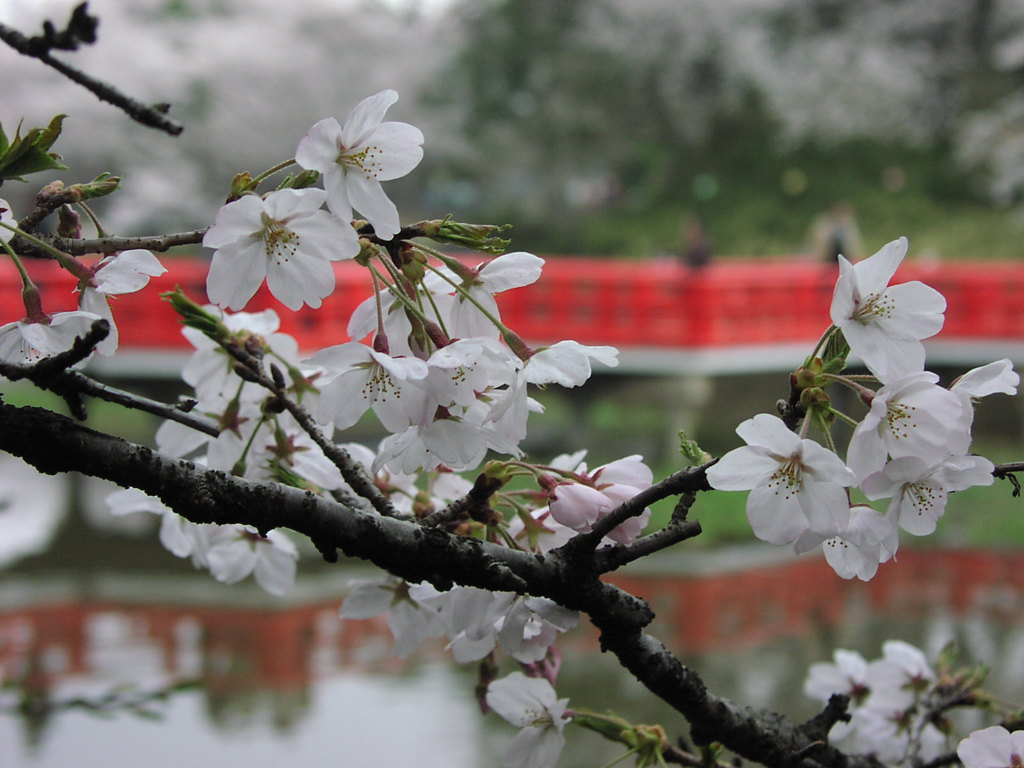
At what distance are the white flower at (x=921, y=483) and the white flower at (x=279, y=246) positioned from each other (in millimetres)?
259

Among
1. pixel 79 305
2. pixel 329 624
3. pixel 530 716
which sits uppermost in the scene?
pixel 79 305

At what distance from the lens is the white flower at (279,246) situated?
49 centimetres

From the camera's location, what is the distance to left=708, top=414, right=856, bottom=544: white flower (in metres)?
0.48

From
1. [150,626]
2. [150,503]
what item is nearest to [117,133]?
[150,626]

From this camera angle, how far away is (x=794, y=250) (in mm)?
11141

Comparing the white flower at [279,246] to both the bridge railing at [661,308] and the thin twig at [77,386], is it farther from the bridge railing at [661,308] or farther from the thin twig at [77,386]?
the bridge railing at [661,308]

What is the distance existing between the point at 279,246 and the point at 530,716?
329mm

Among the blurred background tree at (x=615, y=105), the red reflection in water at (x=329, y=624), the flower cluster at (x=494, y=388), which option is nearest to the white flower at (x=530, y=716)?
the flower cluster at (x=494, y=388)

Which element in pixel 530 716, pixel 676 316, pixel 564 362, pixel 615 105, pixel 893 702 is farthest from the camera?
pixel 615 105

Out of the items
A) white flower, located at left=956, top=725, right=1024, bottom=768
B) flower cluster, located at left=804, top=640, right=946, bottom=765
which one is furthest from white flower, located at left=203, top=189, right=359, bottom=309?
flower cluster, located at left=804, top=640, right=946, bottom=765

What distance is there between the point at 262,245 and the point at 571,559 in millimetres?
216

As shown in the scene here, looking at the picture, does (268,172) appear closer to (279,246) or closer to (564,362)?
(279,246)

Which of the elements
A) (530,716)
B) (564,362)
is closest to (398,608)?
(530,716)

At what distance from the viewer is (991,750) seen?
0.58 metres
